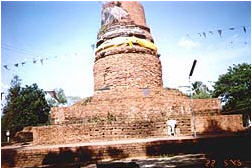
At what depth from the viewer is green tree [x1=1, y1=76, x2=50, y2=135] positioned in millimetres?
25475

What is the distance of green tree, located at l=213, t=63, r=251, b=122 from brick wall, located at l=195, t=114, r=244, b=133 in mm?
15991

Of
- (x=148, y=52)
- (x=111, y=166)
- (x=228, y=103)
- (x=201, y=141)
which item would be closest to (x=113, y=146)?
(x=201, y=141)

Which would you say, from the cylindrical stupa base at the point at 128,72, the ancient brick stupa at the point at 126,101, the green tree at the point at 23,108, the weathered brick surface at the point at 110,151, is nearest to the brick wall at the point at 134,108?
the ancient brick stupa at the point at 126,101

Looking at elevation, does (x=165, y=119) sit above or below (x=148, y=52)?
below

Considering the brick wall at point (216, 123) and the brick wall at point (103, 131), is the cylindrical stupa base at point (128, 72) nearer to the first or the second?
the brick wall at point (103, 131)

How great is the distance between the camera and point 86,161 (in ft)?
27.3

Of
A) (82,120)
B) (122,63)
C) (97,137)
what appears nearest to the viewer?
(97,137)

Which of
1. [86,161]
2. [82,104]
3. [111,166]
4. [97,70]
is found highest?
[97,70]

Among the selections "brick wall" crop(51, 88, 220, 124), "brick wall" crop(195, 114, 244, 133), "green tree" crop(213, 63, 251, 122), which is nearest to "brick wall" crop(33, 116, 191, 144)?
"brick wall" crop(195, 114, 244, 133)

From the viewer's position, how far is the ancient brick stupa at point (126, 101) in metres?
12.1

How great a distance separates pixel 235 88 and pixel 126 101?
2002 centimetres

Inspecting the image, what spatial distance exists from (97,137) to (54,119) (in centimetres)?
315

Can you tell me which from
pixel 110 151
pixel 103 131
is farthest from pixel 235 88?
pixel 110 151

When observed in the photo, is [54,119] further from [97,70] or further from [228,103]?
[228,103]
